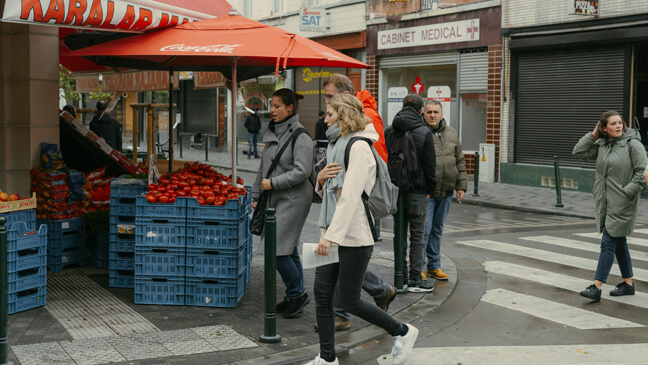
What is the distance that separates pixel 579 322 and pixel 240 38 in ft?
12.7

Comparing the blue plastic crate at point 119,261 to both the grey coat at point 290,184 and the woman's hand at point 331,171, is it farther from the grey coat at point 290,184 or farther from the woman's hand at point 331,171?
the woman's hand at point 331,171

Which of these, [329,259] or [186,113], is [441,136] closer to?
[329,259]

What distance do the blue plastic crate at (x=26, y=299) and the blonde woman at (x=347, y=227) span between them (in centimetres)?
282

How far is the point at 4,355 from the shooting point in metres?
5.06

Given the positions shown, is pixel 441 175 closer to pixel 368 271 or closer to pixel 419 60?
pixel 368 271

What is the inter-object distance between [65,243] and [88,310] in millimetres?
1817

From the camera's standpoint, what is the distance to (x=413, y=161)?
7.28 metres

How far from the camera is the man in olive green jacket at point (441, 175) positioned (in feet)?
26.3

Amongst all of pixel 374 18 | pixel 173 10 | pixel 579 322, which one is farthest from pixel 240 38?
pixel 374 18

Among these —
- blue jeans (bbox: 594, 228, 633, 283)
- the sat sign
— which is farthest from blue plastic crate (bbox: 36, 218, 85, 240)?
the sat sign

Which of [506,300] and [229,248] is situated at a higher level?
[229,248]

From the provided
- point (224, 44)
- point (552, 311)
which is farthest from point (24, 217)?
point (552, 311)

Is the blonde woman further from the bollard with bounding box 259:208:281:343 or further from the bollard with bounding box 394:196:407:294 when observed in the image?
the bollard with bounding box 394:196:407:294

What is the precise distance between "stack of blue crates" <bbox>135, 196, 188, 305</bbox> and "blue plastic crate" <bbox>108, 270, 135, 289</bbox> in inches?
28.6
